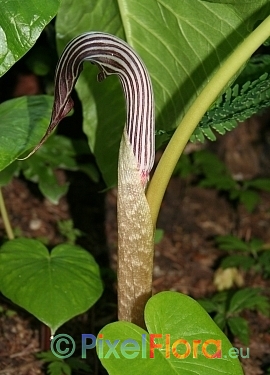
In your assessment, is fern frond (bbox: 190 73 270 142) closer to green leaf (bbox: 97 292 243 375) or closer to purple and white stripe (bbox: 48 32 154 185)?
purple and white stripe (bbox: 48 32 154 185)

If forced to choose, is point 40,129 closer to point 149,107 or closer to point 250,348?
point 149,107

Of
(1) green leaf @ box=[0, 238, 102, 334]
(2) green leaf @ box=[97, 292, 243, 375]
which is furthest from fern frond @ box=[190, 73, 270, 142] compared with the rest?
(1) green leaf @ box=[0, 238, 102, 334]

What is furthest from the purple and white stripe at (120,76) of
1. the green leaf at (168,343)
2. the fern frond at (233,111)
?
the green leaf at (168,343)

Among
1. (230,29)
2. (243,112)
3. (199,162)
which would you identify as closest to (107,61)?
(243,112)

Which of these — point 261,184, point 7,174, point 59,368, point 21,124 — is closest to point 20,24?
point 21,124

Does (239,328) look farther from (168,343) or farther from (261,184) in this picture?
(261,184)

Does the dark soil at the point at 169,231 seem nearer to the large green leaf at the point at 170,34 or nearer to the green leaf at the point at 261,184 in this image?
the green leaf at the point at 261,184
